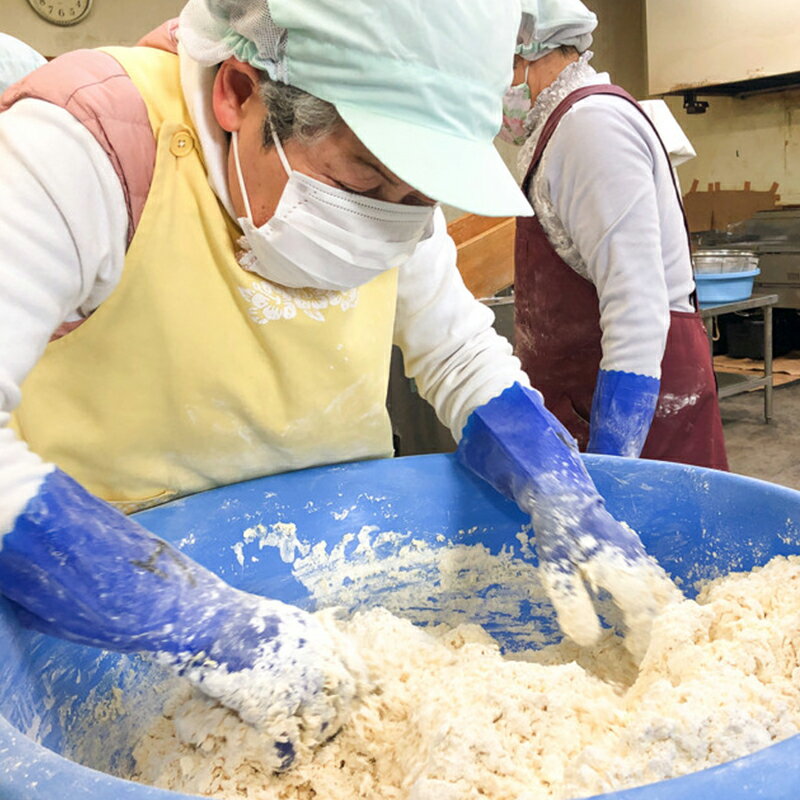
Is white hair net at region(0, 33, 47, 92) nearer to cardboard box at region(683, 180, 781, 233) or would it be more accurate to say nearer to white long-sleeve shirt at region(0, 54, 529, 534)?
white long-sleeve shirt at region(0, 54, 529, 534)

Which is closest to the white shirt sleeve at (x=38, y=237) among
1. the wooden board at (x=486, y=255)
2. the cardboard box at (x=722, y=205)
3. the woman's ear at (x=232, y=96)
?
the woman's ear at (x=232, y=96)

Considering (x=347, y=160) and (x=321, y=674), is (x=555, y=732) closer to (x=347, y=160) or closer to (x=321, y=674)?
(x=321, y=674)

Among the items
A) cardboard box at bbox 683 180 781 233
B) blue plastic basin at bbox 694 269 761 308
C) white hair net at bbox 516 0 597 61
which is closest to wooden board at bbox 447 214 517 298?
white hair net at bbox 516 0 597 61

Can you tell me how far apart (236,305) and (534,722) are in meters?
0.57

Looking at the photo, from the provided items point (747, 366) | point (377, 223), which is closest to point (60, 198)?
point (377, 223)

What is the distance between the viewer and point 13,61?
4.16 feet

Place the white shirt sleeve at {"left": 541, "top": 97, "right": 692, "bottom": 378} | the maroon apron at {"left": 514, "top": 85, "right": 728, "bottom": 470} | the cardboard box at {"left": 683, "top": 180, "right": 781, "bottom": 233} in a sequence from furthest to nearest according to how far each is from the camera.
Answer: the cardboard box at {"left": 683, "top": 180, "right": 781, "bottom": 233}, the maroon apron at {"left": 514, "top": 85, "right": 728, "bottom": 470}, the white shirt sleeve at {"left": 541, "top": 97, "right": 692, "bottom": 378}

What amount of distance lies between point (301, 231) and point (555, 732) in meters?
0.56

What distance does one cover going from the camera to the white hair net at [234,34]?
2.44 ft

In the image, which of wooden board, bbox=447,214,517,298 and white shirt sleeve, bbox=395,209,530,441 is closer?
white shirt sleeve, bbox=395,209,530,441

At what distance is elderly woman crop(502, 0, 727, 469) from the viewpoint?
1417mm

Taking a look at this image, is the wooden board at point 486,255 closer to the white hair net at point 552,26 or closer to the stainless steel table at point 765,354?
the white hair net at point 552,26

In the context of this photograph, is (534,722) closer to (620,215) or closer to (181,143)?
(181,143)

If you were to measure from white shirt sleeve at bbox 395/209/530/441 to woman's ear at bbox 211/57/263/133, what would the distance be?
0.36m
